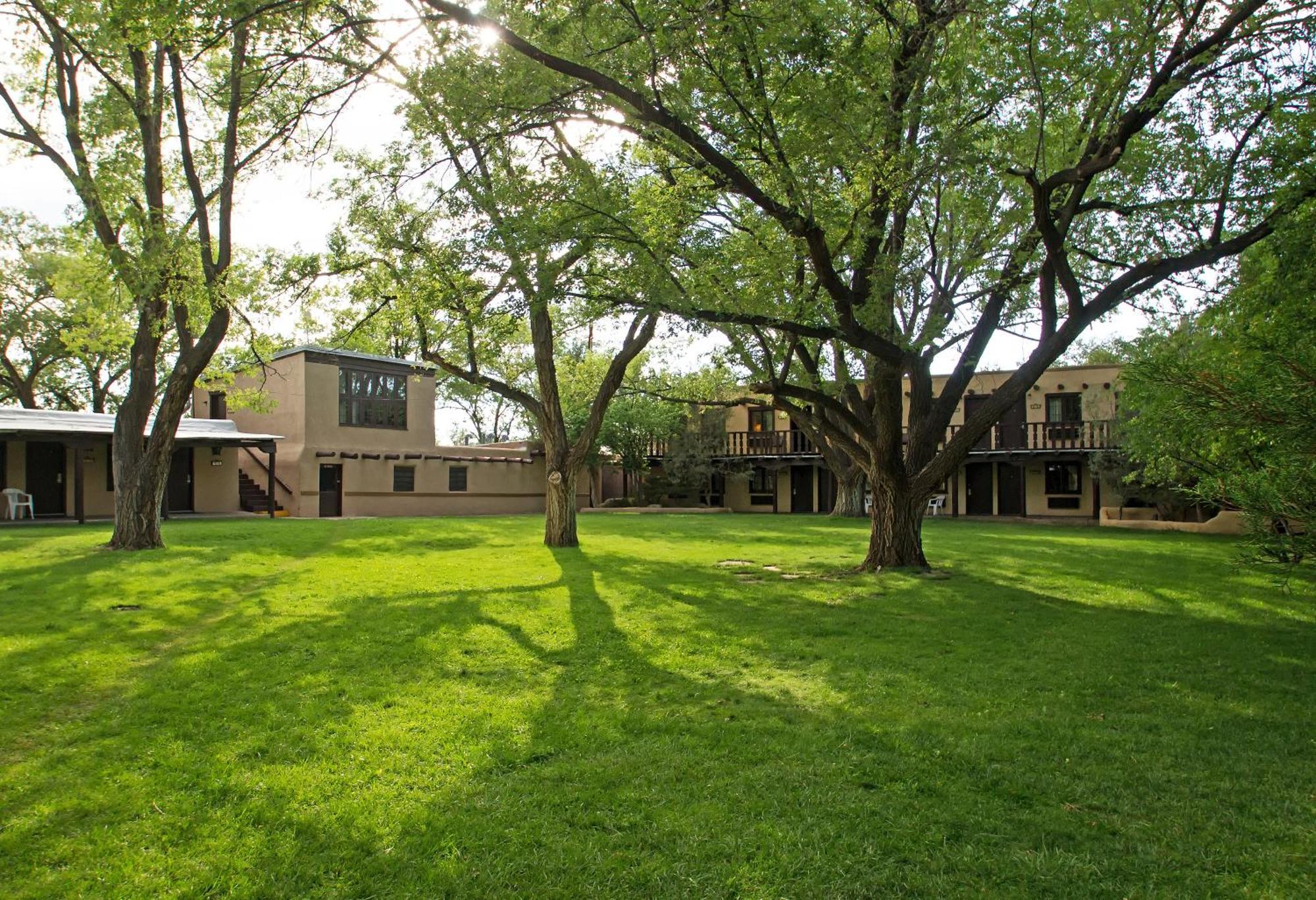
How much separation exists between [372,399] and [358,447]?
6.36 ft

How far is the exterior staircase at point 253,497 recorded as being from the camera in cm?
2727

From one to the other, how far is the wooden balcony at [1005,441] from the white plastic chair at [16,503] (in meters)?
19.9

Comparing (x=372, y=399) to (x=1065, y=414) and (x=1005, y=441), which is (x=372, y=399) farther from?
(x=1065, y=414)

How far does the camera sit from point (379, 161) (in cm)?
1295

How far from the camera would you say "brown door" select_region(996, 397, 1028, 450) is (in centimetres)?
2889

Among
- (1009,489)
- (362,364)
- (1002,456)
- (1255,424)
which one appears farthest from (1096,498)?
(1255,424)

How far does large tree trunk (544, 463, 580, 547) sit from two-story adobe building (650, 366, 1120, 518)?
15.3m

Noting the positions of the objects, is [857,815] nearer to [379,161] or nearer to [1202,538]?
[379,161]

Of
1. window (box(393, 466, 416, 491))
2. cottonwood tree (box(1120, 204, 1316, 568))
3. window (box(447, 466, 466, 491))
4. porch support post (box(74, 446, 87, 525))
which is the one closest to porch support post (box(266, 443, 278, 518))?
window (box(393, 466, 416, 491))

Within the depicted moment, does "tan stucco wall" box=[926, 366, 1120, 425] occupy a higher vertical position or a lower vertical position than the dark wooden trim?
lower

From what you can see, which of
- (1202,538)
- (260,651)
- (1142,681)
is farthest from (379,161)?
(1202,538)

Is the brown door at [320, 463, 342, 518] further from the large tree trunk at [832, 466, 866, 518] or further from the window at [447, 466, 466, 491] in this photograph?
the large tree trunk at [832, 466, 866, 518]

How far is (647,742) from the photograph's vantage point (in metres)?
4.66

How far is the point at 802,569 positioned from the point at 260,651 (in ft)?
26.9
